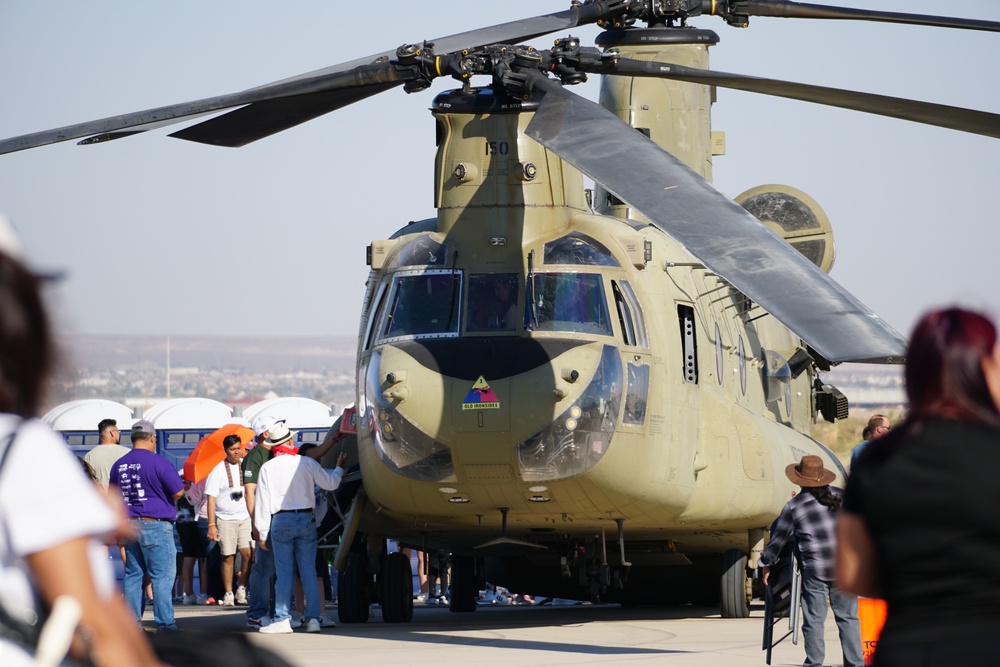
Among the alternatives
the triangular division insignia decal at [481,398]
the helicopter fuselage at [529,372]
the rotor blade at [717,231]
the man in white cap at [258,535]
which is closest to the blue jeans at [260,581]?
the man in white cap at [258,535]

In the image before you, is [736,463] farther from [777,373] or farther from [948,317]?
[948,317]

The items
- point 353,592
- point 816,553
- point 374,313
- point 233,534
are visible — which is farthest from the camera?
point 233,534

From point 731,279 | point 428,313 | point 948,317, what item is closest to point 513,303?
point 428,313

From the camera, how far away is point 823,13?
1166 cm

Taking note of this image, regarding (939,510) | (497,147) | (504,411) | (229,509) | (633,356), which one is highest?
Answer: (497,147)

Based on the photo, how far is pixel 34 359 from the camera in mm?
2438

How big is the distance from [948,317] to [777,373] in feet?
41.4

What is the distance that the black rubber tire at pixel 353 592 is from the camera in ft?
46.0

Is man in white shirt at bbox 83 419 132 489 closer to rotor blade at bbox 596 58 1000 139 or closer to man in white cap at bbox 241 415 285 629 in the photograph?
man in white cap at bbox 241 415 285 629

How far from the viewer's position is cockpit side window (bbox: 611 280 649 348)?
12180mm

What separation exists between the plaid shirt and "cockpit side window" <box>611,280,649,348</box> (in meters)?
3.33

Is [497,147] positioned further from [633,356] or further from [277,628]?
[277,628]

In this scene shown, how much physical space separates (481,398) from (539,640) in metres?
2.04

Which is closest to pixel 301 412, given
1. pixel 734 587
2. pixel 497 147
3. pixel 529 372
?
pixel 734 587
